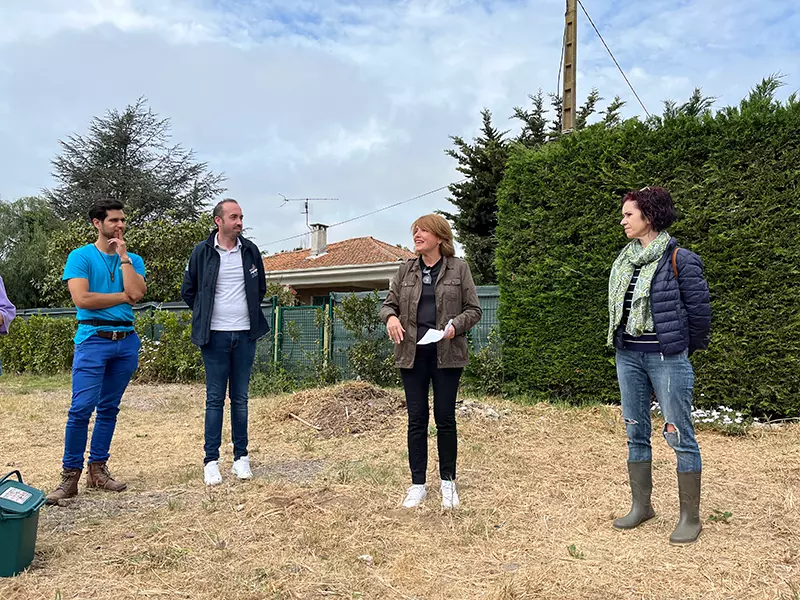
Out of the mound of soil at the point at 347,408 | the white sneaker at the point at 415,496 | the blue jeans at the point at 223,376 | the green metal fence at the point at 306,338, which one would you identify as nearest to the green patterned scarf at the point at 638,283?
the white sneaker at the point at 415,496

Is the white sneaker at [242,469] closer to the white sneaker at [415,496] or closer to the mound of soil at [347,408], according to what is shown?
the white sneaker at [415,496]

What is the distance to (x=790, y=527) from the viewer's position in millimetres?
3396

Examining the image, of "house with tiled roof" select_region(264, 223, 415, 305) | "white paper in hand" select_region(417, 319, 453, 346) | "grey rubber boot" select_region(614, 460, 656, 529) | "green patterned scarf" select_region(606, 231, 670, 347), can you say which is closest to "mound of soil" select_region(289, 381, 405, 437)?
"white paper in hand" select_region(417, 319, 453, 346)

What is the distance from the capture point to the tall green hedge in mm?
6250

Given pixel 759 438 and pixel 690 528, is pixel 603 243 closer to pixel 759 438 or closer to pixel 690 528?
pixel 759 438

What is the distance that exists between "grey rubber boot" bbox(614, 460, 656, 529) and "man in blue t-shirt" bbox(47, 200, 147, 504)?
3.19m

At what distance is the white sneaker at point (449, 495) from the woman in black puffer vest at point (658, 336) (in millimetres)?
905

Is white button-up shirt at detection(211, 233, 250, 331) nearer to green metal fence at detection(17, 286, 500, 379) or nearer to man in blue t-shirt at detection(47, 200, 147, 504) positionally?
man in blue t-shirt at detection(47, 200, 147, 504)

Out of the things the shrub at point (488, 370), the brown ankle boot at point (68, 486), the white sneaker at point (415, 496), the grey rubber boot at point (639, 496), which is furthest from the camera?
the shrub at point (488, 370)

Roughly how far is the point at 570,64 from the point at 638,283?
7.21 meters

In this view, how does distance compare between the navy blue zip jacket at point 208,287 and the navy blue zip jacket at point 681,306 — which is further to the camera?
the navy blue zip jacket at point 208,287

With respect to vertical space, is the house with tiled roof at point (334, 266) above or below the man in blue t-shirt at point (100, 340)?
above

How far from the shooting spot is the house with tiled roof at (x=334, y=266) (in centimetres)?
1709

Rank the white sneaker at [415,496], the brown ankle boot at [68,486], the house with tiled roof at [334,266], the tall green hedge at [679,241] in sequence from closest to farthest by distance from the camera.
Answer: the white sneaker at [415,496], the brown ankle boot at [68,486], the tall green hedge at [679,241], the house with tiled roof at [334,266]
